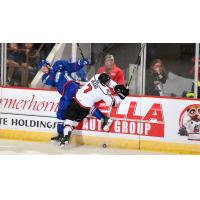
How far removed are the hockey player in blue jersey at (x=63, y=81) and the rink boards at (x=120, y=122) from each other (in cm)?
9

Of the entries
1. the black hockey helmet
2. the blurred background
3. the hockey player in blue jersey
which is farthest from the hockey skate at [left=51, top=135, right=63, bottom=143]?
the black hockey helmet

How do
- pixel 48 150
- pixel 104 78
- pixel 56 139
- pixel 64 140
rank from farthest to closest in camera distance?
pixel 56 139 < pixel 64 140 < pixel 48 150 < pixel 104 78

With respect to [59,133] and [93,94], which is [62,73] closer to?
[93,94]

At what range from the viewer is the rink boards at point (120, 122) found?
6.20 metres

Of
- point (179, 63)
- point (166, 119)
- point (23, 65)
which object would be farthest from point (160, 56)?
point (23, 65)

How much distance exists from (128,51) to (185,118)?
1.05 m

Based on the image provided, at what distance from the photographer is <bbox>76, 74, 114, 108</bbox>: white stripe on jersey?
621 cm

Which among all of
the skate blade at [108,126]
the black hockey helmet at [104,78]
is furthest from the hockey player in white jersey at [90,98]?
the skate blade at [108,126]

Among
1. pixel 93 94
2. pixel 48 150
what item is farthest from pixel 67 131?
pixel 93 94

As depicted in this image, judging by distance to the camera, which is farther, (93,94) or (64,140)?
(64,140)

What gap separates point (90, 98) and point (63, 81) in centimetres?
42

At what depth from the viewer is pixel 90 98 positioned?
20.6 feet

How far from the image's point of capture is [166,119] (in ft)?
20.5
